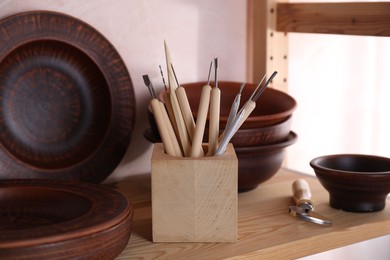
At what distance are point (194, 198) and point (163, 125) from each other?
Result: 12 centimetres

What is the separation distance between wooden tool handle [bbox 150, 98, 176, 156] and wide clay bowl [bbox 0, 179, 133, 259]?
10 centimetres

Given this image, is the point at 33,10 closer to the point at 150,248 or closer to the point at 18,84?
the point at 18,84

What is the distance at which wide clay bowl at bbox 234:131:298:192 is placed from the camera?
106 centimetres

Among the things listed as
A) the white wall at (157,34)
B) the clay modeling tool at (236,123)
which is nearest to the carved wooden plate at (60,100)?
the white wall at (157,34)

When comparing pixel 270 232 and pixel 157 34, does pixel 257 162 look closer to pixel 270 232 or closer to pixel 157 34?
pixel 270 232

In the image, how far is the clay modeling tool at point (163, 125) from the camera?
2.99ft

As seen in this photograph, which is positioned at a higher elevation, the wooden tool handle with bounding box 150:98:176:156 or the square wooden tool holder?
the wooden tool handle with bounding box 150:98:176:156

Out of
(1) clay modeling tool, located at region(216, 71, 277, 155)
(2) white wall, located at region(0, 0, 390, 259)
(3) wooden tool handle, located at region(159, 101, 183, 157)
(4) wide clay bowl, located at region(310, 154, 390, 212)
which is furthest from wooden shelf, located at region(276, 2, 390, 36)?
(3) wooden tool handle, located at region(159, 101, 183, 157)

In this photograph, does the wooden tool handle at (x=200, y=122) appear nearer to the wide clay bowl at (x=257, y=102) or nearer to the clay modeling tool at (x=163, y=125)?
the clay modeling tool at (x=163, y=125)

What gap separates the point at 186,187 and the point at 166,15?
48 centimetres

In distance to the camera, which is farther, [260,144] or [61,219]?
[260,144]

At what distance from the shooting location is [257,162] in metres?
1.08

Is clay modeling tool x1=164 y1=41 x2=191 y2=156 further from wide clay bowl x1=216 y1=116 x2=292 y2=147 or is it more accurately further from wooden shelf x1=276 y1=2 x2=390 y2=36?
wooden shelf x1=276 y1=2 x2=390 y2=36

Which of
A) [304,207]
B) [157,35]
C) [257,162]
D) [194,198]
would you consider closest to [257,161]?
[257,162]
